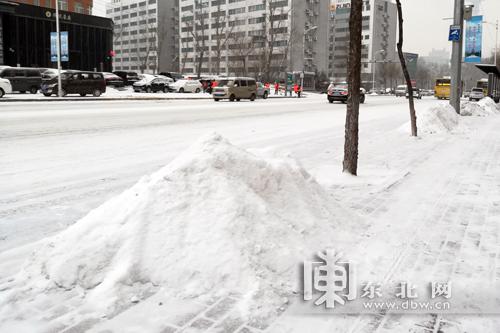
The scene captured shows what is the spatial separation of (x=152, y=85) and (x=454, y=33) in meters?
29.4

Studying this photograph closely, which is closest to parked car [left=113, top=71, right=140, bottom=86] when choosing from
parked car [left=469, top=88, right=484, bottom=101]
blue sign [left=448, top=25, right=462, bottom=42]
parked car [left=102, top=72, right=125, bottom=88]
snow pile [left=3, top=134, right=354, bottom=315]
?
parked car [left=102, top=72, right=125, bottom=88]

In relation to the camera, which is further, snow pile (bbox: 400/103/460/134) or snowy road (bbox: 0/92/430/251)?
snow pile (bbox: 400/103/460/134)

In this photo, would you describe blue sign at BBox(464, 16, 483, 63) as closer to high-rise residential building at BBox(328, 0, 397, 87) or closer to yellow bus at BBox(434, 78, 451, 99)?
yellow bus at BBox(434, 78, 451, 99)

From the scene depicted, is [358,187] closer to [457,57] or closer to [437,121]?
[437,121]

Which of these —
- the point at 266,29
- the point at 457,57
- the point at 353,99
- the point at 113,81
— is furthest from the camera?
the point at 266,29

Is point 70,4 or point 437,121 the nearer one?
point 437,121

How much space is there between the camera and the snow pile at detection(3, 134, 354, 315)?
359 centimetres

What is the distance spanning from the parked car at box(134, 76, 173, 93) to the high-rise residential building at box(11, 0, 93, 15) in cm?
1932

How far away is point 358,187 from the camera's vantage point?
7289 millimetres

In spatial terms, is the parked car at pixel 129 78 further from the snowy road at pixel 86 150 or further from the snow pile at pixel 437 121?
the snow pile at pixel 437 121

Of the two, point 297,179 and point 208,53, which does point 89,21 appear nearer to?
point 297,179

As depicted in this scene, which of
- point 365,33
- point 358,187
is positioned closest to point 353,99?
point 358,187

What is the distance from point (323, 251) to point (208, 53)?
125 metres

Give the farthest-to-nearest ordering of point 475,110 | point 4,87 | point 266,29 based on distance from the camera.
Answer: point 266,29 < point 4,87 < point 475,110
